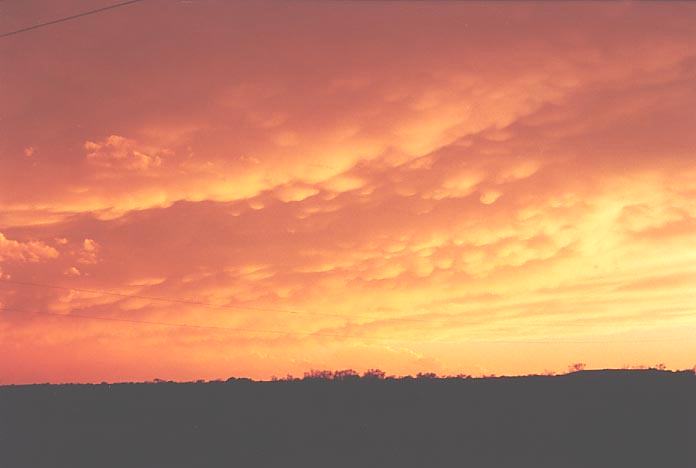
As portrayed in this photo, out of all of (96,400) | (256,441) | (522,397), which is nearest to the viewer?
(256,441)

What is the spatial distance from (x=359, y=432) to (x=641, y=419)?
13.9m

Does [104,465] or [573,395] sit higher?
[573,395]

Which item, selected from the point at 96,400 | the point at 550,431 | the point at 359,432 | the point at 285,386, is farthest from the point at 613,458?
the point at 96,400

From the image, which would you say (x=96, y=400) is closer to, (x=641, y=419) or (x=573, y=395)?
(x=573, y=395)

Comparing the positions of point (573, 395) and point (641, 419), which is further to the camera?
point (573, 395)

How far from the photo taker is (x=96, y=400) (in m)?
45.6

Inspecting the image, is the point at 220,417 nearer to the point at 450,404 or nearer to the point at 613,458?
the point at 450,404

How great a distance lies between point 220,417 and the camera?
122 ft

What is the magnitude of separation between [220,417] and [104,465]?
31.3ft

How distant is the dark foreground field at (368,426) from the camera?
96.4 ft

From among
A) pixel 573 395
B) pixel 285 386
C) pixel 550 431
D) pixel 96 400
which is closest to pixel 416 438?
pixel 550 431

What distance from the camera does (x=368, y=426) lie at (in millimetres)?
34531

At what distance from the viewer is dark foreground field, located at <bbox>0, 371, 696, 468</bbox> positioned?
2938 cm

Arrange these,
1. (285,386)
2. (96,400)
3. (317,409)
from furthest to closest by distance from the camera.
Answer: (285,386)
(96,400)
(317,409)
